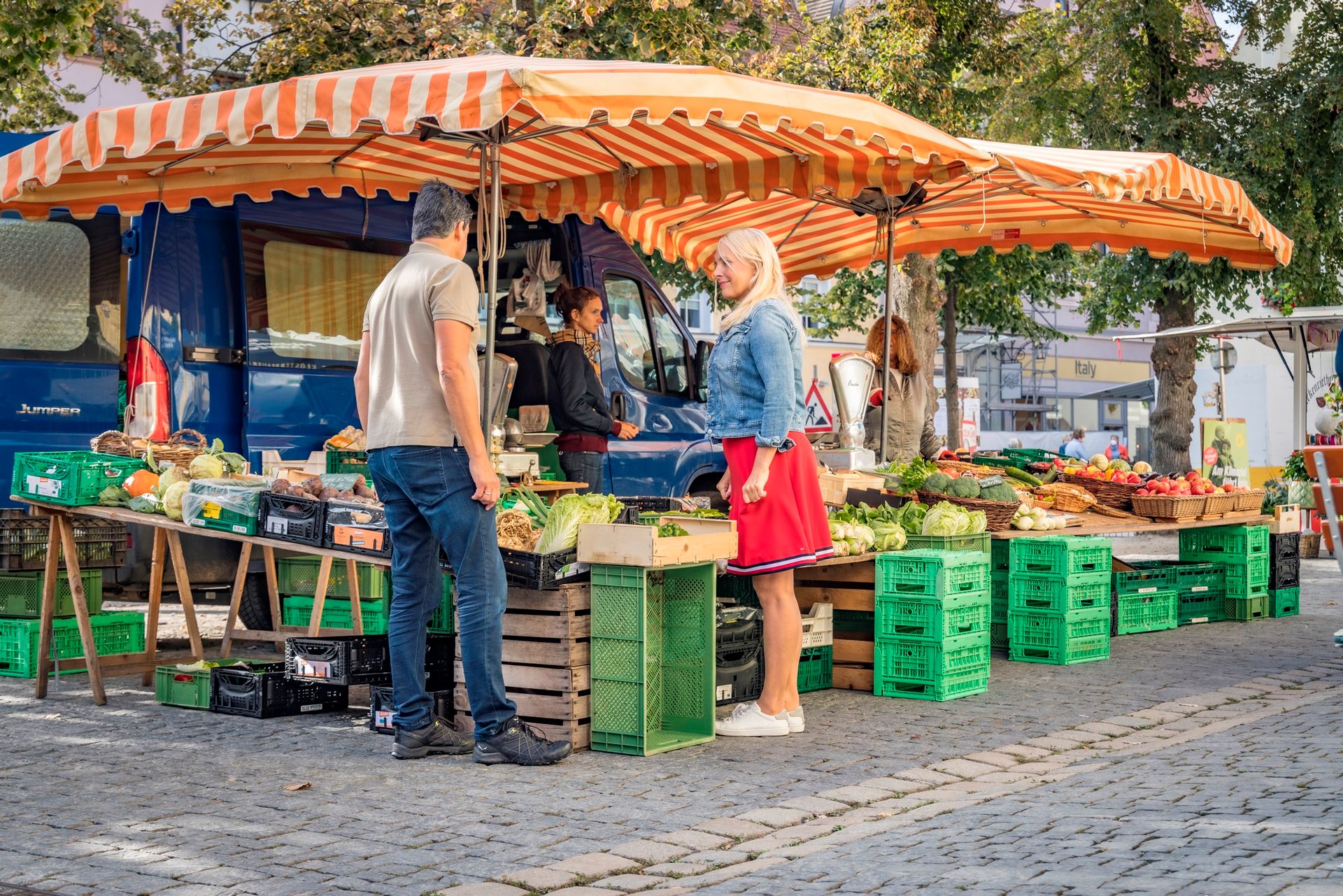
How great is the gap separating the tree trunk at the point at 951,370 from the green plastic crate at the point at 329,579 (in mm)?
13494

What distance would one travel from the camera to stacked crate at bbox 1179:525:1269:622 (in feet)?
36.7

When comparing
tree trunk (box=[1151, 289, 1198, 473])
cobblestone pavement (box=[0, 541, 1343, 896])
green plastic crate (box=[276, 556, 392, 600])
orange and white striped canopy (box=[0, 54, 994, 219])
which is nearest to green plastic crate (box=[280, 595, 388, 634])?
green plastic crate (box=[276, 556, 392, 600])

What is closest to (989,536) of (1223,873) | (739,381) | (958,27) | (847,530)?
(847,530)

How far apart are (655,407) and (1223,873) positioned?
7.02m

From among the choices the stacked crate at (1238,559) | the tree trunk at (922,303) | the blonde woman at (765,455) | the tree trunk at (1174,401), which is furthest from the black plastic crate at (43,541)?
the tree trunk at (1174,401)

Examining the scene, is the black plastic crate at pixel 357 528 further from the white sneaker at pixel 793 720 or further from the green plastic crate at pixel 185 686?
the white sneaker at pixel 793 720

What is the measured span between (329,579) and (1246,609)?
681cm

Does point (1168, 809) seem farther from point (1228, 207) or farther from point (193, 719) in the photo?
point (1228, 207)

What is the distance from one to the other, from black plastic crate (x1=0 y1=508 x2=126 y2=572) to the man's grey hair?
3133mm

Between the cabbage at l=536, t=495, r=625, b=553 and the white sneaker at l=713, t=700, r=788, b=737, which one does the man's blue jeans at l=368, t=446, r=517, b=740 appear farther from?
the white sneaker at l=713, t=700, r=788, b=737

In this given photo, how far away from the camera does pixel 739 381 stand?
6.43m

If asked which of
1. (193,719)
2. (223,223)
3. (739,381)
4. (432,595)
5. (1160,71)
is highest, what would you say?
(1160,71)

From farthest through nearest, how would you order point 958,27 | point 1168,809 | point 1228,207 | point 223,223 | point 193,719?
point 958,27 < point 1228,207 < point 223,223 < point 193,719 < point 1168,809

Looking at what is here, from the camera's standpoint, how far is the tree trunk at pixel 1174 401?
20297 mm
